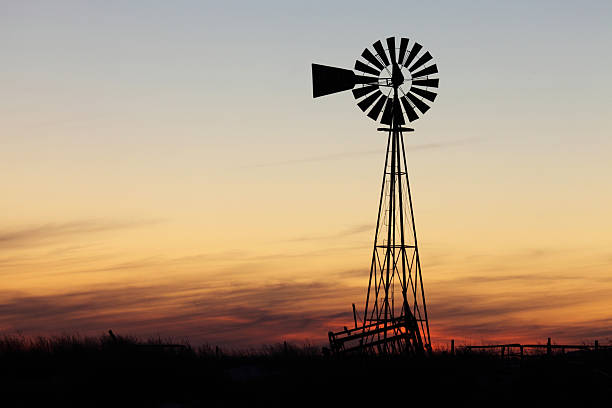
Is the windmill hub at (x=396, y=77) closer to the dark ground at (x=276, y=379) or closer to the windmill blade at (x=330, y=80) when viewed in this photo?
the windmill blade at (x=330, y=80)

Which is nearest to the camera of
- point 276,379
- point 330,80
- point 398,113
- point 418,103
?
point 276,379

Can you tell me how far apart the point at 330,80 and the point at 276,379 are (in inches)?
601

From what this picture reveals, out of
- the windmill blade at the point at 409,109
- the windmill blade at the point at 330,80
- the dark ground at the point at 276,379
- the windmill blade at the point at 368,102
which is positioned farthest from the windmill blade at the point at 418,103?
the dark ground at the point at 276,379

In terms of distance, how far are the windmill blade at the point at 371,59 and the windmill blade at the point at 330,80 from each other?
1098 mm

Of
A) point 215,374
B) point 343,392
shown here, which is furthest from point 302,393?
point 215,374

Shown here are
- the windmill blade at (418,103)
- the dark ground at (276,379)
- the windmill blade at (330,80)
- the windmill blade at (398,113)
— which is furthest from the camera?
the windmill blade at (418,103)

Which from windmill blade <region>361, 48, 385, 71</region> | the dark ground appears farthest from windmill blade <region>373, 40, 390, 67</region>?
the dark ground

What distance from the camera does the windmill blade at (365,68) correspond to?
4325 cm

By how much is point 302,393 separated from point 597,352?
18153mm

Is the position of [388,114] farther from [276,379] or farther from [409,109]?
[276,379]

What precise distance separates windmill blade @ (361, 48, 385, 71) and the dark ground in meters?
15.0

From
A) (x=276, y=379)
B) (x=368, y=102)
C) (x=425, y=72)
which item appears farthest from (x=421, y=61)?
(x=276, y=379)

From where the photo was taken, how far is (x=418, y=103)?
43.7 meters

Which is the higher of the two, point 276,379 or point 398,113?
point 398,113
